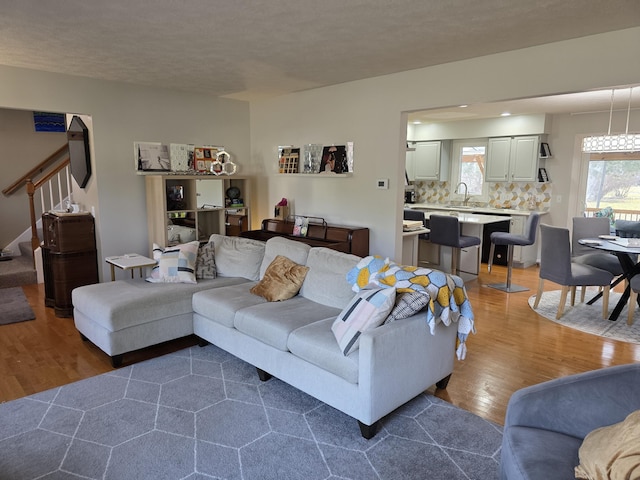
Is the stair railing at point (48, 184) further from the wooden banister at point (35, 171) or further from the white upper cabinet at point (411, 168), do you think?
the white upper cabinet at point (411, 168)

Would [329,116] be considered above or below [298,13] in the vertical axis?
below

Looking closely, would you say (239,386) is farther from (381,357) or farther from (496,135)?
(496,135)

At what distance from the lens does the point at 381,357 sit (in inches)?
91.4

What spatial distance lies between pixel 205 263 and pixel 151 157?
1.78 m

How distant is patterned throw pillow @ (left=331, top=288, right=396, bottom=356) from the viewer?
2.40m

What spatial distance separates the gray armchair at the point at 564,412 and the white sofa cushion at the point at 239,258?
268 cm

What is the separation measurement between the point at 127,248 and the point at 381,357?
3.70 metres

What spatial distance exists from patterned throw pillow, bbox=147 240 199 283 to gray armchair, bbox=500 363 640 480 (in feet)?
9.49

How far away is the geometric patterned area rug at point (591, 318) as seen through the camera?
4066mm

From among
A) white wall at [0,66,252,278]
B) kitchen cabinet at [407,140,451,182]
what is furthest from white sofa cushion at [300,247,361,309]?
kitchen cabinet at [407,140,451,182]

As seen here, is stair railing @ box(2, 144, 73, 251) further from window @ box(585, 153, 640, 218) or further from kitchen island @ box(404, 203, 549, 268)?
window @ box(585, 153, 640, 218)

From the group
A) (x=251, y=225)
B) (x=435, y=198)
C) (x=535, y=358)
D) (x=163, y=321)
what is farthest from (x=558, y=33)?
(x=435, y=198)

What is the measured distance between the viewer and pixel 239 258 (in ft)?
13.5

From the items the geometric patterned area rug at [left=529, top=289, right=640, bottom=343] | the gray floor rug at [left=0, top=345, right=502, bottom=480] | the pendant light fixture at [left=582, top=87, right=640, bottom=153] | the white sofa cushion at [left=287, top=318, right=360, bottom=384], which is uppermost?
the pendant light fixture at [left=582, top=87, right=640, bottom=153]
